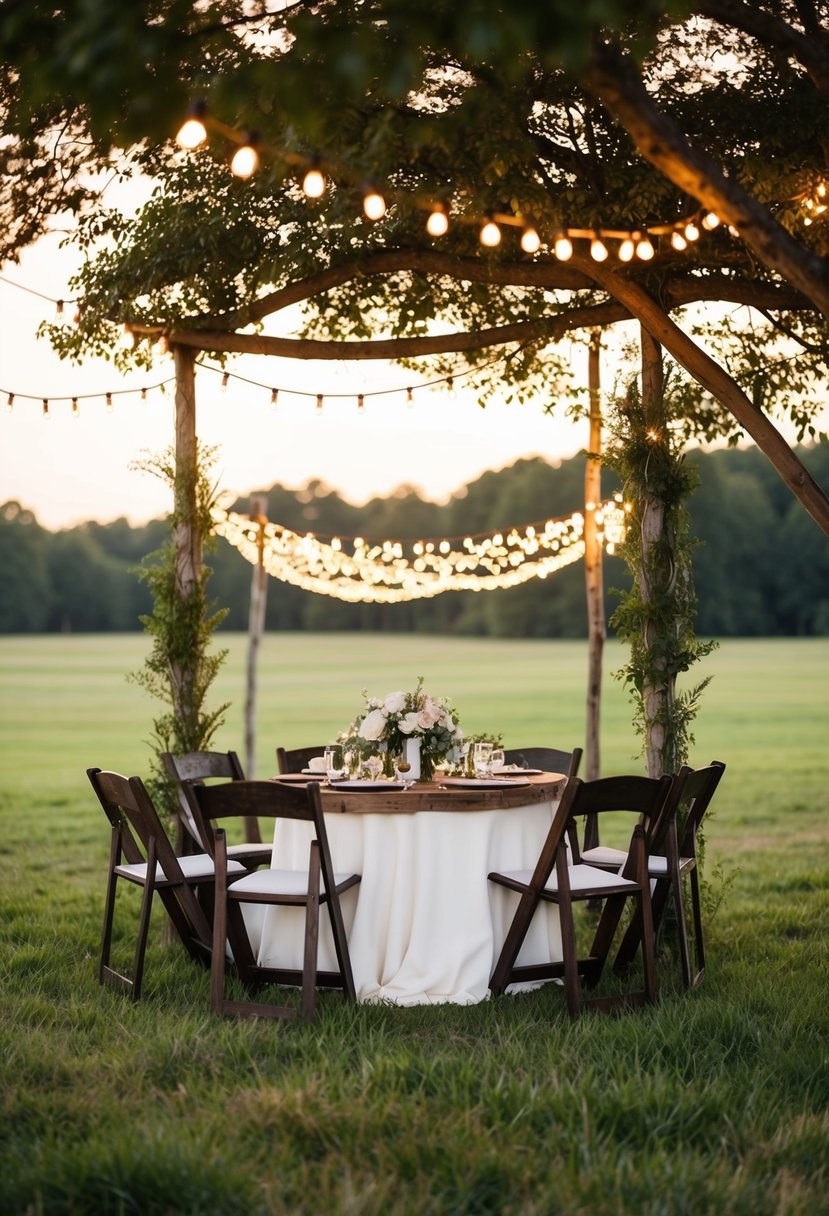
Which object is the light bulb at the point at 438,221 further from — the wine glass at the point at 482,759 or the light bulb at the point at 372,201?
the wine glass at the point at 482,759

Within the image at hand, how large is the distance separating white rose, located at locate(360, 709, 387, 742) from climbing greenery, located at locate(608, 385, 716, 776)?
134cm

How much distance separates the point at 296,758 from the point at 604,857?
5.96 feet

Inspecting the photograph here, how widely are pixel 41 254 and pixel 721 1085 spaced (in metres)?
5.32

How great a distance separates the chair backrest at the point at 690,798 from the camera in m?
→ 5.27

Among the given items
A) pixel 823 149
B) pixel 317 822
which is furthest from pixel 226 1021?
pixel 823 149

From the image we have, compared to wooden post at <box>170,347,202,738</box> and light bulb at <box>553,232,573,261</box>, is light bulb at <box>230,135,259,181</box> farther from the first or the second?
wooden post at <box>170,347,202,738</box>

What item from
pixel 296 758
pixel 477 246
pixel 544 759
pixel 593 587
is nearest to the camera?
pixel 477 246

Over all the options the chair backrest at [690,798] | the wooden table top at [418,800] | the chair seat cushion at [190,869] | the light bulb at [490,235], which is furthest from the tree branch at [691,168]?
the chair seat cushion at [190,869]

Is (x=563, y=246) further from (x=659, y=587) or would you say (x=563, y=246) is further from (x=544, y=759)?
(x=544, y=759)

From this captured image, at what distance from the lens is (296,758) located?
682 centimetres

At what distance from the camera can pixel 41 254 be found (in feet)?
22.1

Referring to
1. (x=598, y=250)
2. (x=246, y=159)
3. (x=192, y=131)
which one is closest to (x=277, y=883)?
(x=246, y=159)

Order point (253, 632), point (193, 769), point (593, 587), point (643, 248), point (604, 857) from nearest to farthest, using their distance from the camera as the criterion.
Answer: point (643, 248), point (604, 857), point (193, 769), point (593, 587), point (253, 632)

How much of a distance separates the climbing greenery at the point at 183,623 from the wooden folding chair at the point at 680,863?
2.43 metres
